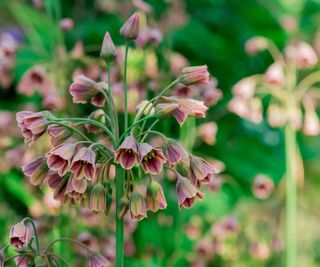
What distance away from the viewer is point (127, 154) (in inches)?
71.5

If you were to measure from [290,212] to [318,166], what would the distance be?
7.01ft

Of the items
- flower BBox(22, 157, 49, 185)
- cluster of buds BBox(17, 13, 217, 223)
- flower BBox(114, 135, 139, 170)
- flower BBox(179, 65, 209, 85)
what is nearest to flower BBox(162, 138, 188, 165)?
cluster of buds BBox(17, 13, 217, 223)

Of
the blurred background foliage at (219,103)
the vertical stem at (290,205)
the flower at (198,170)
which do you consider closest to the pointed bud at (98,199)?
the flower at (198,170)

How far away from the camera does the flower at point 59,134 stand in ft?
6.44

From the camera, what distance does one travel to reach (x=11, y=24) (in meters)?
6.15

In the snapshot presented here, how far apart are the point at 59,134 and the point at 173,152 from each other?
0.31 metres

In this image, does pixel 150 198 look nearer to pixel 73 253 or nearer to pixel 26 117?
pixel 26 117

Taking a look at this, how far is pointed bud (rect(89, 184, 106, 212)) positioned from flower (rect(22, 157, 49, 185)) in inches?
6.3

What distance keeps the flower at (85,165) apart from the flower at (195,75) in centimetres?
37

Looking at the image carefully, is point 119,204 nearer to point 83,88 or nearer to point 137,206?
point 137,206

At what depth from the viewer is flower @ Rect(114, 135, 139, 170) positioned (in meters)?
1.80

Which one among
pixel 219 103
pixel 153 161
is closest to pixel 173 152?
pixel 153 161

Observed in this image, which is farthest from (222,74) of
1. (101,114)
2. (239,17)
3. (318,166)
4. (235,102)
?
(101,114)

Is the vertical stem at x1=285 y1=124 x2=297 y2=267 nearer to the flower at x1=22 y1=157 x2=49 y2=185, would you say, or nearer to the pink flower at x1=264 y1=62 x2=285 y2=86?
the pink flower at x1=264 y1=62 x2=285 y2=86
